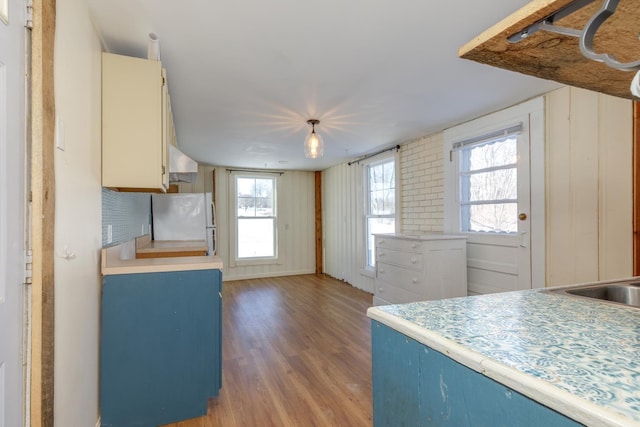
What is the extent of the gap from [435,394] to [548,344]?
29 centimetres

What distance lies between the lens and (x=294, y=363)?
262 cm

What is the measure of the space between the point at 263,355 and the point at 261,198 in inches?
158

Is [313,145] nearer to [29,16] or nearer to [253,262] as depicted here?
[29,16]

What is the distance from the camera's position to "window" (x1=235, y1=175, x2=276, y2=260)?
6199 mm

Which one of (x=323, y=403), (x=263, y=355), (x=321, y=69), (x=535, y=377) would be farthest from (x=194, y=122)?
(x=535, y=377)

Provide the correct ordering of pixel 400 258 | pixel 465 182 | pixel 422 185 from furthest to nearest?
1. pixel 422 185
2. pixel 400 258
3. pixel 465 182

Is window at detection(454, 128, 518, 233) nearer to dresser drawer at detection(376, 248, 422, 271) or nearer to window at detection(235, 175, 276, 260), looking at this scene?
dresser drawer at detection(376, 248, 422, 271)

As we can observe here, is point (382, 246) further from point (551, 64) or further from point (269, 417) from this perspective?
point (551, 64)

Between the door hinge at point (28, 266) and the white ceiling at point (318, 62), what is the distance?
1255 millimetres

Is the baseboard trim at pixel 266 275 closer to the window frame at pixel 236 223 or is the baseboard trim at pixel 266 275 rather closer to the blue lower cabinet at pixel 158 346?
the window frame at pixel 236 223

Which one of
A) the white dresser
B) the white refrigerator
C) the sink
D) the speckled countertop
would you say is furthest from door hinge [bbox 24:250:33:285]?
the white refrigerator

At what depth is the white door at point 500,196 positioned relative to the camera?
2699 mm

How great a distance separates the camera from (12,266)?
36.5 inches

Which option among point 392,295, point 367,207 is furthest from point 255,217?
point 392,295
